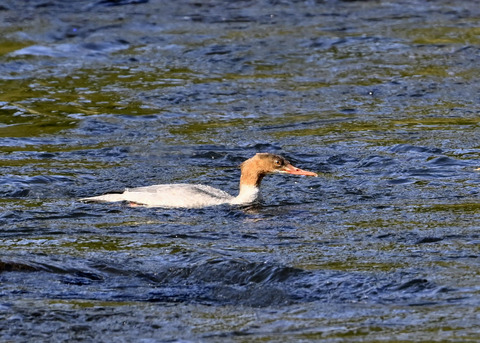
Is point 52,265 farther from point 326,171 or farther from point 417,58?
point 417,58

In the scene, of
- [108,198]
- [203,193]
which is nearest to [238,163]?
[203,193]

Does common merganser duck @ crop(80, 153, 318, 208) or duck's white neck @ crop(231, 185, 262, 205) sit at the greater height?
common merganser duck @ crop(80, 153, 318, 208)

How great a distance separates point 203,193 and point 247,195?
656mm

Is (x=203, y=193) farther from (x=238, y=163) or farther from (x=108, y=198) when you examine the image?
(x=238, y=163)

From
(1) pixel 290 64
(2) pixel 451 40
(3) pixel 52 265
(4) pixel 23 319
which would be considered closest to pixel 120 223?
(3) pixel 52 265

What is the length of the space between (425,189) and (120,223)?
3.77 meters

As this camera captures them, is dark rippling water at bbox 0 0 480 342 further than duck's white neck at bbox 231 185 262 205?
No

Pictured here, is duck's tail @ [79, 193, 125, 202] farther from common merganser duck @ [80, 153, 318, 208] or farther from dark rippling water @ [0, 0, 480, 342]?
dark rippling water @ [0, 0, 480, 342]

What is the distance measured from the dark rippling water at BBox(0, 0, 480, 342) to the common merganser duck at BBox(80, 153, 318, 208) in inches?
6.2

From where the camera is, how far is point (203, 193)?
457 inches

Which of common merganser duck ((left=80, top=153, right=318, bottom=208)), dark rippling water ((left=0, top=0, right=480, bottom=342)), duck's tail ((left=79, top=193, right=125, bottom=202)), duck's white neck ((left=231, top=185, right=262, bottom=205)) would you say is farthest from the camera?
duck's white neck ((left=231, top=185, right=262, bottom=205))

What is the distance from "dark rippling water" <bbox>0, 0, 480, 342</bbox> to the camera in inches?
310

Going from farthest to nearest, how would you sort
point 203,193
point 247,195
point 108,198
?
point 247,195 → point 108,198 → point 203,193

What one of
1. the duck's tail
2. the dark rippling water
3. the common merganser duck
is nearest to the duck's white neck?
the common merganser duck
